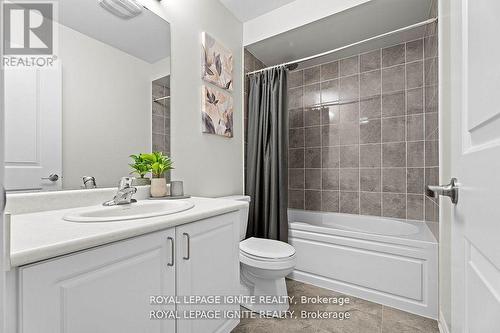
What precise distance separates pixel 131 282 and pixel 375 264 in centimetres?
172

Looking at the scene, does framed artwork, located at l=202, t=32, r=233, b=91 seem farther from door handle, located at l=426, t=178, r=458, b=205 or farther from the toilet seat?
door handle, located at l=426, t=178, r=458, b=205

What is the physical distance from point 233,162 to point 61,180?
1442 millimetres

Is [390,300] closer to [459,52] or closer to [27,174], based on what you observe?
[459,52]

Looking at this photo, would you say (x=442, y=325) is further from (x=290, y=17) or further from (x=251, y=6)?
(x=251, y=6)

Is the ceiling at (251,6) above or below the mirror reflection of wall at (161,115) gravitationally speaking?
above

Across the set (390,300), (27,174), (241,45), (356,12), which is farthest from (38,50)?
(390,300)

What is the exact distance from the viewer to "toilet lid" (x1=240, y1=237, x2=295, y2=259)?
1.66 m

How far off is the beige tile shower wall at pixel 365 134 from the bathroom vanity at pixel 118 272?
1939mm

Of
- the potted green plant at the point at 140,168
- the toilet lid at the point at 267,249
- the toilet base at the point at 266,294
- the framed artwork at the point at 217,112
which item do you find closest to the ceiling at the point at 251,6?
the framed artwork at the point at 217,112

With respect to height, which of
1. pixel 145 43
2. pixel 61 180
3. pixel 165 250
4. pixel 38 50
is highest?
pixel 145 43

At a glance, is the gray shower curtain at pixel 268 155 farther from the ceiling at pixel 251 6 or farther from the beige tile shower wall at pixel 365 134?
the beige tile shower wall at pixel 365 134

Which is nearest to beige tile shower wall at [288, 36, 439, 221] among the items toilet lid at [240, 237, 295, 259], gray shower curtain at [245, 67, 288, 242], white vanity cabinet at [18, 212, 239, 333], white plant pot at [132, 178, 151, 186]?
gray shower curtain at [245, 67, 288, 242]

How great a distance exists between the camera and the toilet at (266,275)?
1.62m

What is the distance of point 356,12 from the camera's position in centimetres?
201
